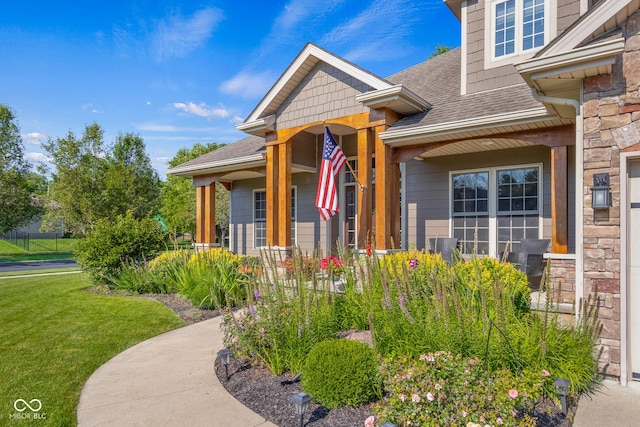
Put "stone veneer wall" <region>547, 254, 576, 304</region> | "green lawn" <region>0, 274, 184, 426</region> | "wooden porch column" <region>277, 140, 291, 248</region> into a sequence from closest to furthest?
"green lawn" <region>0, 274, 184, 426</region> → "stone veneer wall" <region>547, 254, 576, 304</region> → "wooden porch column" <region>277, 140, 291, 248</region>

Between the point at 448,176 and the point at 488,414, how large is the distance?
6.80 metres

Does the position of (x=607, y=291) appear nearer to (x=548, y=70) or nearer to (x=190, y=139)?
(x=548, y=70)

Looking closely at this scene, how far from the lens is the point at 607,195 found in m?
3.71

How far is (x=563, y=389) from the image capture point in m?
2.97

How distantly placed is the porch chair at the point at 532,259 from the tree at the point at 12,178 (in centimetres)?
2653

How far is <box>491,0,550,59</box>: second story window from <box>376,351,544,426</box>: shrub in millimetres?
6920

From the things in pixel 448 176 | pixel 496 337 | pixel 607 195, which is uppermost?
pixel 448 176

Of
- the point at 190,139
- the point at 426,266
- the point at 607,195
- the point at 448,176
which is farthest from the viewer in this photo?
the point at 190,139

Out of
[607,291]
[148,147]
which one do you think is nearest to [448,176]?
[607,291]

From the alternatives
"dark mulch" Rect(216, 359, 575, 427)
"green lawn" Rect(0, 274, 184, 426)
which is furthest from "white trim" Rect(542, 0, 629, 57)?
"green lawn" Rect(0, 274, 184, 426)

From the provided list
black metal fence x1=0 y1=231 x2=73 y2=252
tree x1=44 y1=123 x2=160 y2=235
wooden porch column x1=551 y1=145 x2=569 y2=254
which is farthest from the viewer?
black metal fence x1=0 y1=231 x2=73 y2=252

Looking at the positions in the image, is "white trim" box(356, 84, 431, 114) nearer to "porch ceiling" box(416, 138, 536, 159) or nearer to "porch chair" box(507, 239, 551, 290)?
"porch ceiling" box(416, 138, 536, 159)

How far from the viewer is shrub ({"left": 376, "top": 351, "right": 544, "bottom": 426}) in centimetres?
245

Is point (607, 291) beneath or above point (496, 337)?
above
